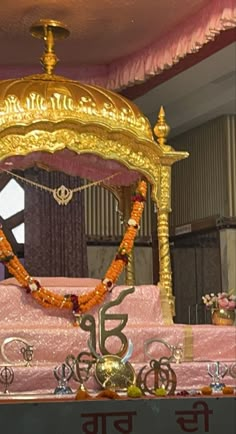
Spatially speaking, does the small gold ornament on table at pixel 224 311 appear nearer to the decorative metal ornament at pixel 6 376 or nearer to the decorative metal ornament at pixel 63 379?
the decorative metal ornament at pixel 63 379

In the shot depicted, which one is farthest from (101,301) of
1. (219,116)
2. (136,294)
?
(219,116)

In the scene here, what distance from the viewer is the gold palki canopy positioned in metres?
7.45

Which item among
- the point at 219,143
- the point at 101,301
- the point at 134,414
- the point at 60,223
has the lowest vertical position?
the point at 134,414

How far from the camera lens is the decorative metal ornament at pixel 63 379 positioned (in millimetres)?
6027

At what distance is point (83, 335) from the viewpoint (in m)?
7.00

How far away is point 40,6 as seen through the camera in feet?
24.9

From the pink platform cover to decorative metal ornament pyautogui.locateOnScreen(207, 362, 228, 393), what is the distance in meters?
0.19

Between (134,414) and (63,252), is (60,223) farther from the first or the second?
(134,414)

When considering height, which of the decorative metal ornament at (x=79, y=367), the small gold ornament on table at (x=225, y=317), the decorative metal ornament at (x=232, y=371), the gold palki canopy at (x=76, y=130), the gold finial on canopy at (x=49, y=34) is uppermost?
the gold finial on canopy at (x=49, y=34)

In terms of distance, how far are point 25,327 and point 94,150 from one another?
1515 millimetres

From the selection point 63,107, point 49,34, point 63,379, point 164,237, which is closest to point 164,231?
point 164,237

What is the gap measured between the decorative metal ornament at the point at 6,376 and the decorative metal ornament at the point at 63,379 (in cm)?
33

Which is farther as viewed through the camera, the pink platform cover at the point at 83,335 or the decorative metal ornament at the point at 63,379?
the pink platform cover at the point at 83,335

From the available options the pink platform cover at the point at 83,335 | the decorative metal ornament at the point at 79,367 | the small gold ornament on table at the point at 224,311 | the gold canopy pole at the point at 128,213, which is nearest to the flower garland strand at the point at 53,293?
the pink platform cover at the point at 83,335
